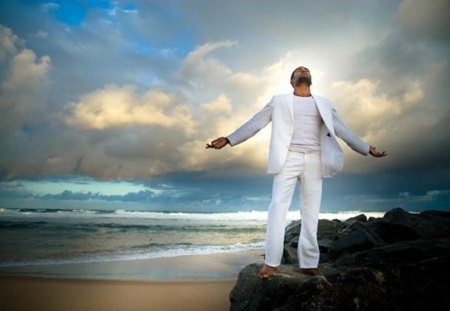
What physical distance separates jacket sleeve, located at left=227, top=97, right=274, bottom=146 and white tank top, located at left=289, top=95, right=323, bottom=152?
0.36 m

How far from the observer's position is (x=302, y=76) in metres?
4.91

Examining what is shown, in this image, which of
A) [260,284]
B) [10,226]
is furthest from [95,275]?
[10,226]

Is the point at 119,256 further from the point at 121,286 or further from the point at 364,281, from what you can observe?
the point at 364,281

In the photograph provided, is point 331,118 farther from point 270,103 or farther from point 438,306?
point 438,306

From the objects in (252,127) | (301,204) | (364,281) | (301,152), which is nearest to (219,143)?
(252,127)

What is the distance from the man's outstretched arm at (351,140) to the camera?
4895 mm

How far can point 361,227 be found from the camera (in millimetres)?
7379

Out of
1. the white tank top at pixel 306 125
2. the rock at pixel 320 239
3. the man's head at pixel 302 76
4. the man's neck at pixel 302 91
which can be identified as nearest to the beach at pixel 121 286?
the rock at pixel 320 239

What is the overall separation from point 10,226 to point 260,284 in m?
21.4

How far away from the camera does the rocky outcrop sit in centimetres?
281

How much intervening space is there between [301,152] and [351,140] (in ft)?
2.63

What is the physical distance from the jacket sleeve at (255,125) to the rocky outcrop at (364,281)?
5.97ft

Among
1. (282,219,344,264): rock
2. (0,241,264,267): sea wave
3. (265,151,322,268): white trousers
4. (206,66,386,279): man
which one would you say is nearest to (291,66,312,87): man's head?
(206,66,386,279): man

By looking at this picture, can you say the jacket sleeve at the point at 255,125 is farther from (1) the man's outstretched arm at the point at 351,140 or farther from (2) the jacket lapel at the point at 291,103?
(1) the man's outstretched arm at the point at 351,140
